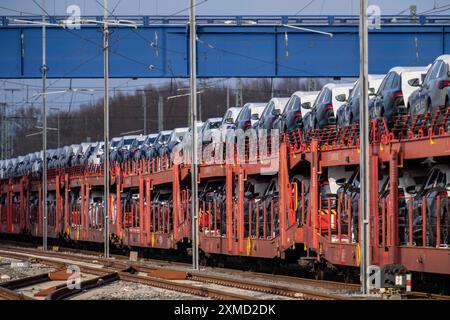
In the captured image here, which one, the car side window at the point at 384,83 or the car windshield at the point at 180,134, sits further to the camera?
the car windshield at the point at 180,134

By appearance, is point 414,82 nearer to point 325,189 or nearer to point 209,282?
point 325,189

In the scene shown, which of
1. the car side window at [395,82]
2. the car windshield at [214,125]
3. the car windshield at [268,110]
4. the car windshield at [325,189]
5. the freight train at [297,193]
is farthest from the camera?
the car windshield at [214,125]

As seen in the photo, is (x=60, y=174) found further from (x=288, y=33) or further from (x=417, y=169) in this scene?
(x=417, y=169)

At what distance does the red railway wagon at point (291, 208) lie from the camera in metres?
22.5

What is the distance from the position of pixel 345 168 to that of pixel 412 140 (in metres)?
5.08

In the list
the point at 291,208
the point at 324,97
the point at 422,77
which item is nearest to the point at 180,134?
the point at 291,208

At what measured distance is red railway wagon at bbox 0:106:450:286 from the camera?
73.7ft

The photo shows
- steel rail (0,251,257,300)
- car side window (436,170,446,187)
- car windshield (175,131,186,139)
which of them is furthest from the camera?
car windshield (175,131,186,139)

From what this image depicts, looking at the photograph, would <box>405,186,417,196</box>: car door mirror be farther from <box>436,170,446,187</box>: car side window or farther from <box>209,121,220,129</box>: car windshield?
<box>209,121,220,129</box>: car windshield

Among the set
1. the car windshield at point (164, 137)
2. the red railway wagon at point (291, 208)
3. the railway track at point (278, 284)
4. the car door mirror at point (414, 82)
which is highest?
the car door mirror at point (414, 82)

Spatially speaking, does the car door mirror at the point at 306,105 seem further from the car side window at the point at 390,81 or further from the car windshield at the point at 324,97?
the car side window at the point at 390,81

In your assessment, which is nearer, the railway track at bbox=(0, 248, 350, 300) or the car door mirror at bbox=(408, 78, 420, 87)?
the railway track at bbox=(0, 248, 350, 300)

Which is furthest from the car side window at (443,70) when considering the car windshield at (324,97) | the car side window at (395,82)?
the car windshield at (324,97)

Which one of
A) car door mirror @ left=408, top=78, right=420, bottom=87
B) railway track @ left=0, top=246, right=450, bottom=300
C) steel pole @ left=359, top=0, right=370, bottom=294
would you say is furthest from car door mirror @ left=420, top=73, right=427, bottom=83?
railway track @ left=0, top=246, right=450, bottom=300
